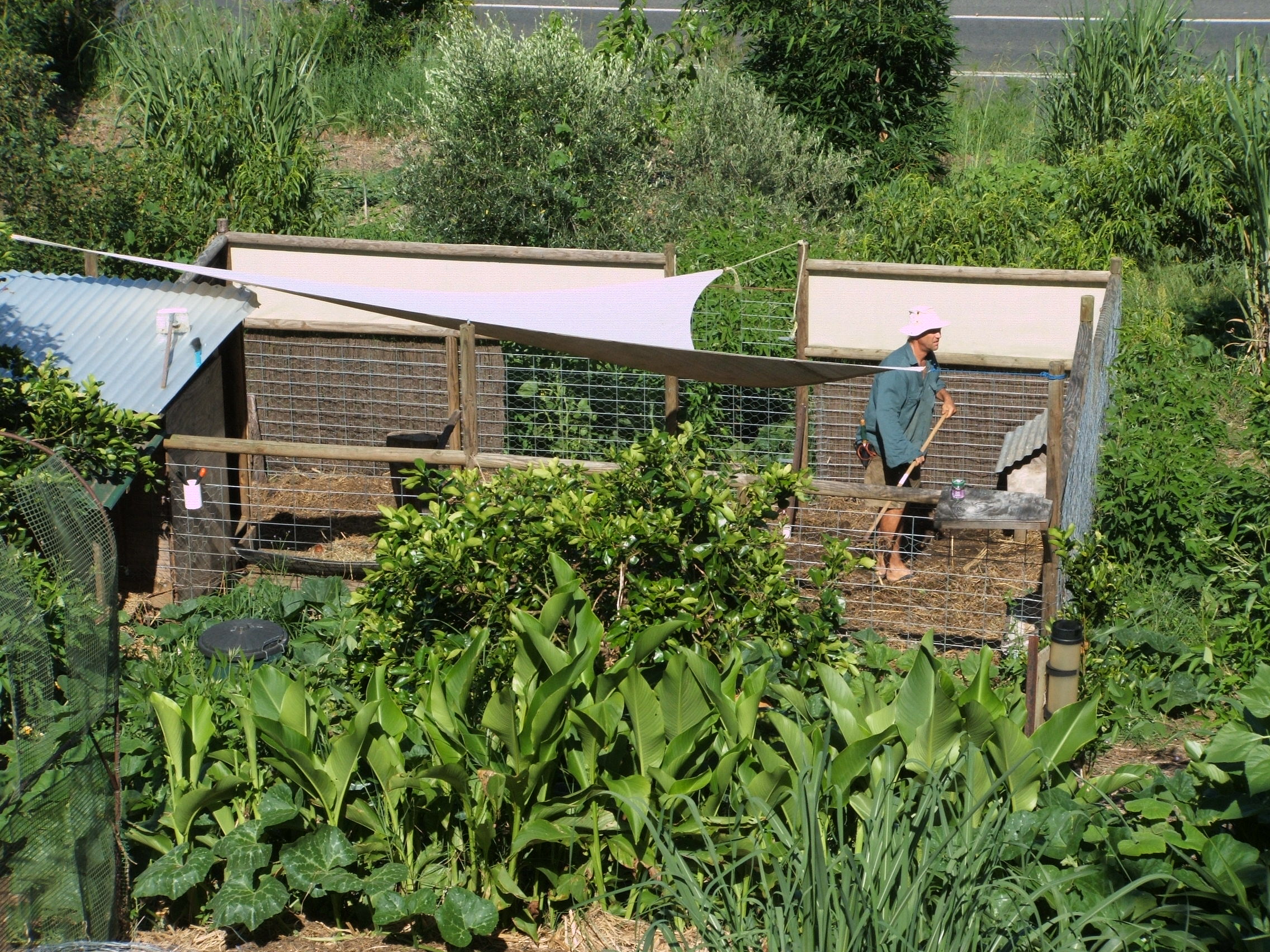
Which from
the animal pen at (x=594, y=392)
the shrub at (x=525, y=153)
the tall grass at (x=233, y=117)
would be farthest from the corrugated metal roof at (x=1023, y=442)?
Answer: the tall grass at (x=233, y=117)

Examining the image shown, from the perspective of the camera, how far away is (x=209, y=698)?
457 cm

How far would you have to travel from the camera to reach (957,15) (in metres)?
18.4

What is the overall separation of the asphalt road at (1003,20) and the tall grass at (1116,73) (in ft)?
12.2

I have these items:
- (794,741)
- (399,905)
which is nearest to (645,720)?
(794,741)

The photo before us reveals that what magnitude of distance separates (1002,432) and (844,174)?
471cm

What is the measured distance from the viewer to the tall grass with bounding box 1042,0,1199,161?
1229 centimetres

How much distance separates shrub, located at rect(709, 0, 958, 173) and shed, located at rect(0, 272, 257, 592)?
6.93 metres

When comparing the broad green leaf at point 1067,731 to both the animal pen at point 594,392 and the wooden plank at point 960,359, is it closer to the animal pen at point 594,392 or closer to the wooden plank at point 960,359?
the animal pen at point 594,392

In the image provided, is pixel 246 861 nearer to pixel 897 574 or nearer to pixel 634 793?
pixel 634 793

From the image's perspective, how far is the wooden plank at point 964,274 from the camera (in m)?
7.50

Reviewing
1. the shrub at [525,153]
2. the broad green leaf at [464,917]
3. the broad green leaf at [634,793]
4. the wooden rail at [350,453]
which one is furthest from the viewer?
the shrub at [525,153]

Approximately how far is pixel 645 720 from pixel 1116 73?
35.2 feet

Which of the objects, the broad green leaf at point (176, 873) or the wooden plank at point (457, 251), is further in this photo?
the wooden plank at point (457, 251)

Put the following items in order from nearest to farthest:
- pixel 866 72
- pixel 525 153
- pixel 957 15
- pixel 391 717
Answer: pixel 391 717 < pixel 525 153 < pixel 866 72 < pixel 957 15
